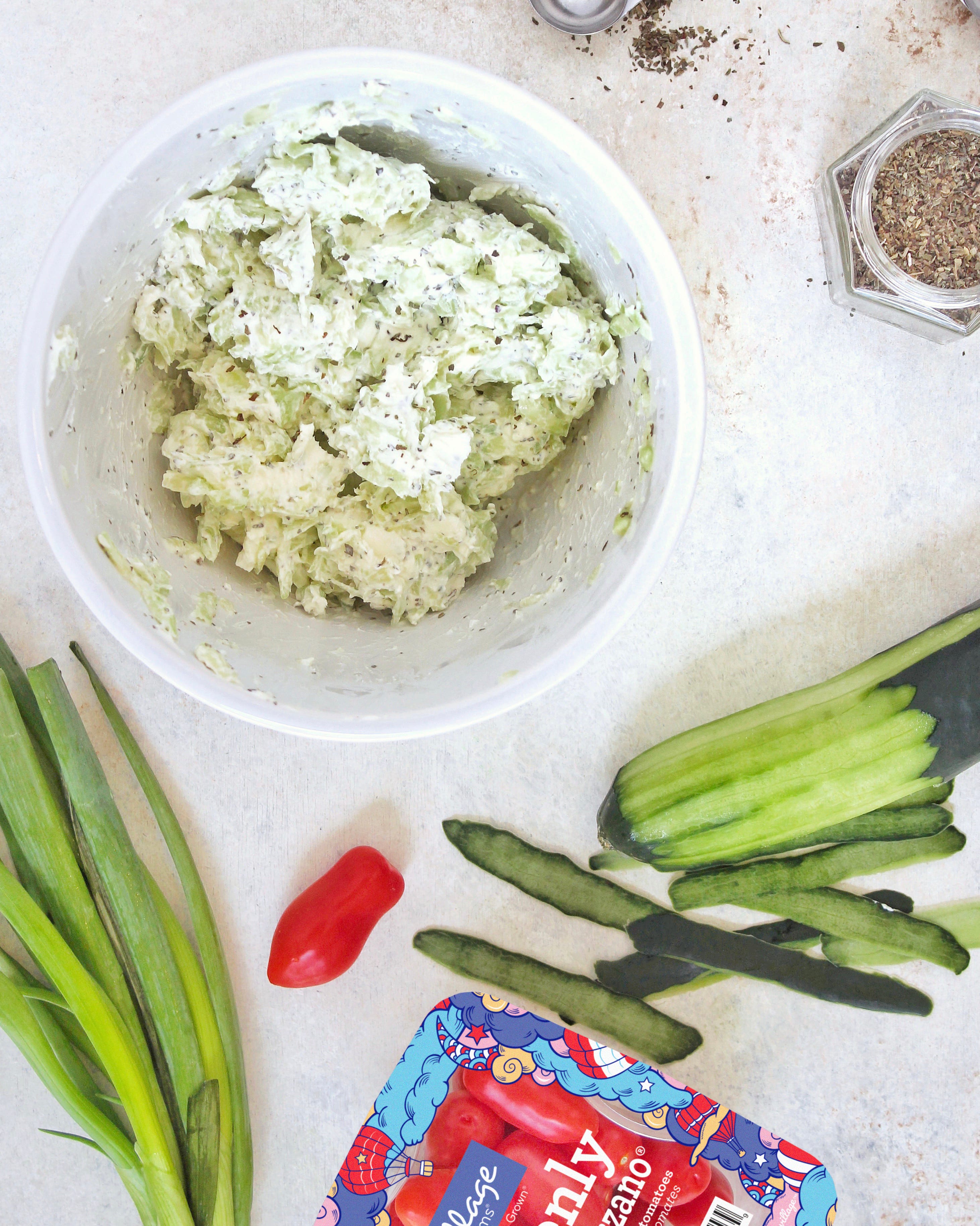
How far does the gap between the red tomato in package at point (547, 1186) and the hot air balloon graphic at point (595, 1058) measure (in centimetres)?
10

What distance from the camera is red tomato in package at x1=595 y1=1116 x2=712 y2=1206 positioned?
3.91 ft

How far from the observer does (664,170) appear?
1219 millimetres

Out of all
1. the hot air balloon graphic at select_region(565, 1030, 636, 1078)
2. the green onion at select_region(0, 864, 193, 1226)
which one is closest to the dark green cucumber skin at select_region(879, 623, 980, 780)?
the hot air balloon graphic at select_region(565, 1030, 636, 1078)

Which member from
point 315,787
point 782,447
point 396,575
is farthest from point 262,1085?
point 782,447

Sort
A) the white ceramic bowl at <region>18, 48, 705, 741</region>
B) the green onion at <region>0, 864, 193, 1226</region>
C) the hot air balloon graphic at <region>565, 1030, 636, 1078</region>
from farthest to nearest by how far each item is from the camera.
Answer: the hot air balloon graphic at <region>565, 1030, 636, 1078</region> → the green onion at <region>0, 864, 193, 1226</region> → the white ceramic bowl at <region>18, 48, 705, 741</region>

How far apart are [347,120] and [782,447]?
27.1 inches

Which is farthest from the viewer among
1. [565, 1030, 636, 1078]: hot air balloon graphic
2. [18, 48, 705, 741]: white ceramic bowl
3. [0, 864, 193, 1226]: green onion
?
[565, 1030, 636, 1078]: hot air balloon graphic

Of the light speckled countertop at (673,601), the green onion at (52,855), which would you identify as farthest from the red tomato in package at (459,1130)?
the green onion at (52,855)

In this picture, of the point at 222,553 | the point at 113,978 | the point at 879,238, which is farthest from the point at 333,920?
the point at 879,238

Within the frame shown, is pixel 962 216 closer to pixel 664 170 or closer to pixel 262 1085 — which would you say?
pixel 664 170

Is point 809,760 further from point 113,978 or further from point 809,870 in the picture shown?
point 113,978

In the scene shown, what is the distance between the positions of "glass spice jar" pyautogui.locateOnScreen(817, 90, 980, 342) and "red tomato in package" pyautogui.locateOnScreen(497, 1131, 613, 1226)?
Result: 118 centimetres

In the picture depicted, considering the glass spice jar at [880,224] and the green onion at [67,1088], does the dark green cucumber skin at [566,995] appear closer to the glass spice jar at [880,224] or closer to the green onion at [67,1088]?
the green onion at [67,1088]

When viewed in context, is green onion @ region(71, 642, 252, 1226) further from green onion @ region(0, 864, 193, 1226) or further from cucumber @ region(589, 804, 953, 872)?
cucumber @ region(589, 804, 953, 872)
